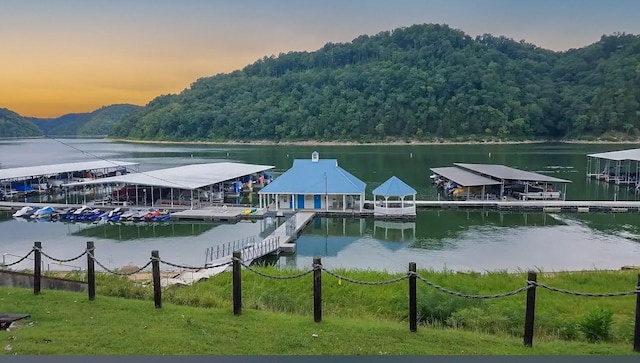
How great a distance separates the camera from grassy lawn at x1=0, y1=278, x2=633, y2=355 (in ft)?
10.6

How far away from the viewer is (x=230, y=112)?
74.6 meters

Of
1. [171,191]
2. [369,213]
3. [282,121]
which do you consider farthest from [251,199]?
[282,121]

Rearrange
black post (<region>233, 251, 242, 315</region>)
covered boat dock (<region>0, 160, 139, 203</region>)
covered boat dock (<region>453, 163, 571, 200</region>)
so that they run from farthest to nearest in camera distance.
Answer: covered boat dock (<region>0, 160, 139, 203</region>), covered boat dock (<region>453, 163, 571, 200</region>), black post (<region>233, 251, 242, 315</region>)

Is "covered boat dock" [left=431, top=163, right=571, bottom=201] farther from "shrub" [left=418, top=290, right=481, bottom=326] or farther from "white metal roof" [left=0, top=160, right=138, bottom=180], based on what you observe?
"white metal roof" [left=0, top=160, right=138, bottom=180]

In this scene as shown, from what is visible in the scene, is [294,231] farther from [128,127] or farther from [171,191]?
[128,127]

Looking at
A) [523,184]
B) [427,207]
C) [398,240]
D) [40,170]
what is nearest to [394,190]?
[427,207]

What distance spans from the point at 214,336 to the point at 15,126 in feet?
15.6

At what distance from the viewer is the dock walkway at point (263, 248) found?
372 inches

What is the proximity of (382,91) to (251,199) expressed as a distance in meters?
37.4

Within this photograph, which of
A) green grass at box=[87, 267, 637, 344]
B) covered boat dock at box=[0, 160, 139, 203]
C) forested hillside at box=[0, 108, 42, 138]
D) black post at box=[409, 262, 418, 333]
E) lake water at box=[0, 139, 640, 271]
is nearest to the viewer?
black post at box=[409, 262, 418, 333]

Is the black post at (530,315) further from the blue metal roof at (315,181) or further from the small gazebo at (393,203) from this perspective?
the blue metal roof at (315,181)

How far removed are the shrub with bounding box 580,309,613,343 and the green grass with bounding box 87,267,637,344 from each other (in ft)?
0.17

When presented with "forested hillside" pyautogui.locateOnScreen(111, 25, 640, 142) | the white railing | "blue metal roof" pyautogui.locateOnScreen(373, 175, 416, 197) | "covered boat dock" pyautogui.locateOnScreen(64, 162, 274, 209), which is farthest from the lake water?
"forested hillside" pyautogui.locateOnScreen(111, 25, 640, 142)

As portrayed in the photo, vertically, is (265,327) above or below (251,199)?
above
